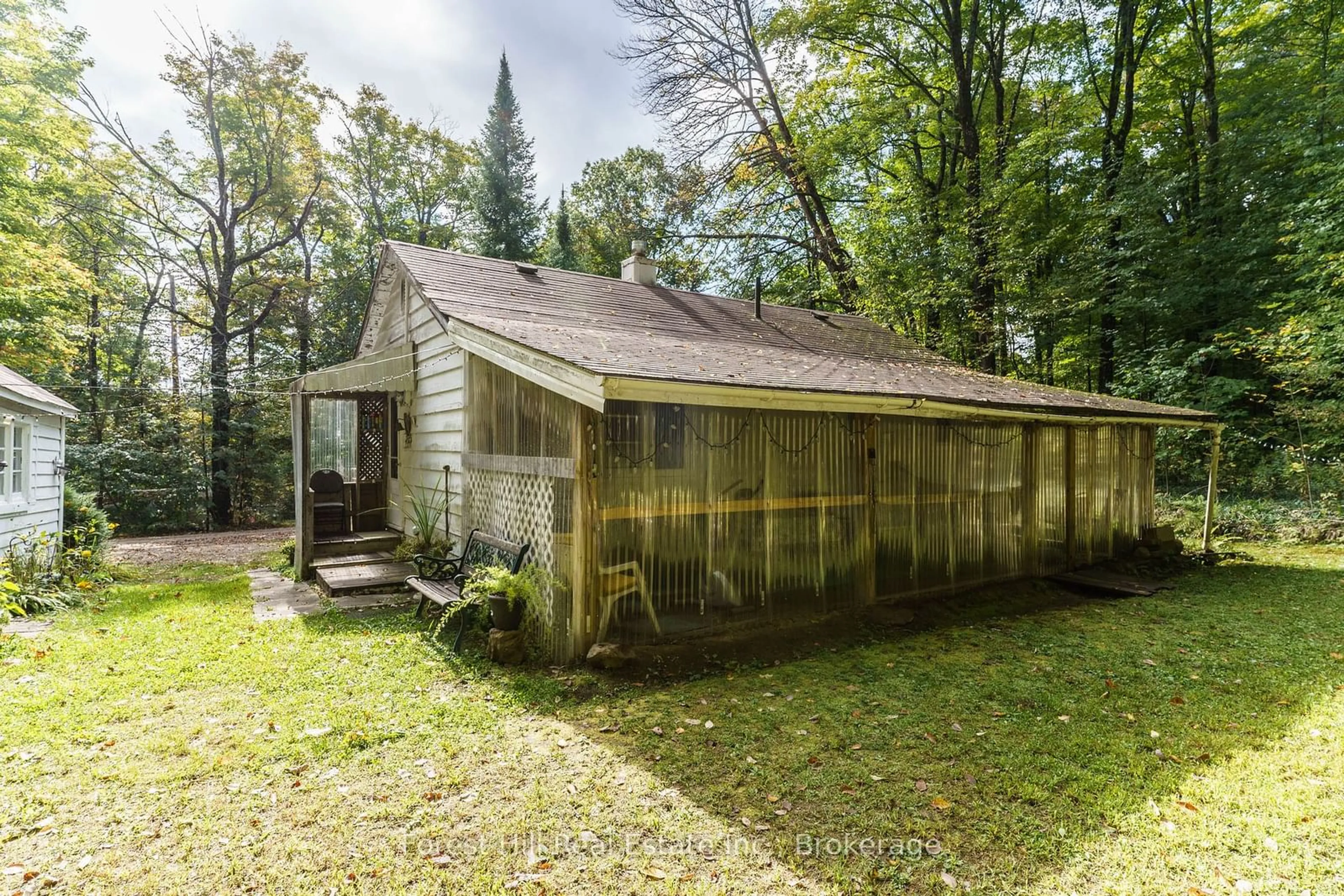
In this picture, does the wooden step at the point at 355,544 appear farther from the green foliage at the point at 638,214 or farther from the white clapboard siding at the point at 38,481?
the green foliage at the point at 638,214

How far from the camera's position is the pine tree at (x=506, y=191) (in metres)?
23.1

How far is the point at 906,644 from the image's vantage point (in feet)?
18.8

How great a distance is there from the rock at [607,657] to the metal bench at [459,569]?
3.72 ft

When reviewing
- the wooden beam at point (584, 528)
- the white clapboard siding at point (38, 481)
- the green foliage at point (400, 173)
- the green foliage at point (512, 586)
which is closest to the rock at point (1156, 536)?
the wooden beam at point (584, 528)

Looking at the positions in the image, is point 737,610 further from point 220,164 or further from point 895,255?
point 220,164

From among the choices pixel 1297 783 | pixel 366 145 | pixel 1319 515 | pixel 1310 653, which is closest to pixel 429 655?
pixel 1297 783

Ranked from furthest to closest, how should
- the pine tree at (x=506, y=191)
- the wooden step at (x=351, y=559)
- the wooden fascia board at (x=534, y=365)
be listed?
the pine tree at (x=506, y=191) → the wooden step at (x=351, y=559) → the wooden fascia board at (x=534, y=365)

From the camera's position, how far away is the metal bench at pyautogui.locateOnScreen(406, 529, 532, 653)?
18.2ft

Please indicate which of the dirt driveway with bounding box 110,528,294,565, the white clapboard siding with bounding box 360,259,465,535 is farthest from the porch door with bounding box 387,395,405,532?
the dirt driveway with bounding box 110,528,294,565

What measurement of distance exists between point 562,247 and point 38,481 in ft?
57.8

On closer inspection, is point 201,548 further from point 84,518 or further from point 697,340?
point 697,340

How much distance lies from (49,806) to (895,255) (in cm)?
1809

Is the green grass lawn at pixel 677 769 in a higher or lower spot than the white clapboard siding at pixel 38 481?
lower

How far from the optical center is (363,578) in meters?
7.61
